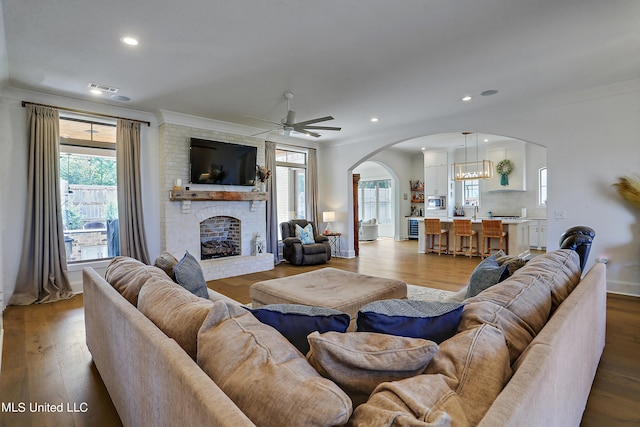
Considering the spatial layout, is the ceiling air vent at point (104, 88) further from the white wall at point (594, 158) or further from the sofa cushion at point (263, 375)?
the white wall at point (594, 158)

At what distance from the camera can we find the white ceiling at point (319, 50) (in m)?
2.56

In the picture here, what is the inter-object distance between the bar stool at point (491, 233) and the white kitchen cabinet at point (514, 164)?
7.61 ft

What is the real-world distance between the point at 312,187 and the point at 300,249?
1.85 meters

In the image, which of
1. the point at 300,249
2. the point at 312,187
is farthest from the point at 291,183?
the point at 300,249

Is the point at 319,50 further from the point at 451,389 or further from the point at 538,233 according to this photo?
the point at 538,233

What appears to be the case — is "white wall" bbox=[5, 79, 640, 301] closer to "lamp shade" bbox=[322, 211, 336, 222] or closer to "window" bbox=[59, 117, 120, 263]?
"window" bbox=[59, 117, 120, 263]

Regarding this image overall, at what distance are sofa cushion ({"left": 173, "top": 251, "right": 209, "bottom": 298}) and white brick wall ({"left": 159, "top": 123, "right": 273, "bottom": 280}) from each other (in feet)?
10.3

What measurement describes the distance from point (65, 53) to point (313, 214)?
541 centimetres

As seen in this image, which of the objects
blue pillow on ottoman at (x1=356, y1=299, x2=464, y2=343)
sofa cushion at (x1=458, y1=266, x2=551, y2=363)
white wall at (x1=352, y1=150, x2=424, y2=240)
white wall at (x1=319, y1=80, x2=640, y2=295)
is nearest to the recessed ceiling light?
blue pillow on ottoman at (x1=356, y1=299, x2=464, y2=343)

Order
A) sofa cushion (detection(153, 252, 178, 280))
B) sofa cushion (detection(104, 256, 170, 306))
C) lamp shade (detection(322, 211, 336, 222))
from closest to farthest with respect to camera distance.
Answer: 1. sofa cushion (detection(104, 256, 170, 306))
2. sofa cushion (detection(153, 252, 178, 280))
3. lamp shade (detection(322, 211, 336, 222))

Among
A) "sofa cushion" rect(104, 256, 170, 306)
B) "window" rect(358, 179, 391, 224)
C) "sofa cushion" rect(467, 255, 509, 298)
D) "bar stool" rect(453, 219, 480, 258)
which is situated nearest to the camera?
"sofa cushion" rect(104, 256, 170, 306)

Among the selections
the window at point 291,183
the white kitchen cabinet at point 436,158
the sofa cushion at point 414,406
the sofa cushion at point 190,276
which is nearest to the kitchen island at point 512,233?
the white kitchen cabinet at point 436,158

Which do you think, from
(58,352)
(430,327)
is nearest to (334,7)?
(430,327)

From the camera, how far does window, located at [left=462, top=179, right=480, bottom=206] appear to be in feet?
31.9
